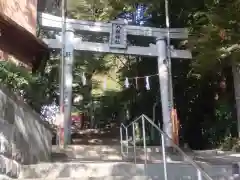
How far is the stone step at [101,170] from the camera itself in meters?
4.41

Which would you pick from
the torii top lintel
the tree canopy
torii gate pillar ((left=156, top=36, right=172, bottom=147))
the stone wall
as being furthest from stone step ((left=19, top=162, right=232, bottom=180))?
the torii top lintel

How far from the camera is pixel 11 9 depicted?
7.27m

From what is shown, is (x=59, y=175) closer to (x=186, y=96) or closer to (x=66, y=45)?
(x=66, y=45)

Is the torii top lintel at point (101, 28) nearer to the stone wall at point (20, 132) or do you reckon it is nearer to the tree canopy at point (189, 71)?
the tree canopy at point (189, 71)

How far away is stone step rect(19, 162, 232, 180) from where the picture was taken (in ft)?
14.5

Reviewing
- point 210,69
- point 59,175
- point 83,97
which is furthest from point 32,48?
point 83,97

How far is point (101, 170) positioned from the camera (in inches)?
179

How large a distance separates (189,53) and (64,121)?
4.34 meters

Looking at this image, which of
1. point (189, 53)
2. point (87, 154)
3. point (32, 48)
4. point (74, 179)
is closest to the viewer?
point (74, 179)

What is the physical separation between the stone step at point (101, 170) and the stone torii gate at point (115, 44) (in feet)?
17.1

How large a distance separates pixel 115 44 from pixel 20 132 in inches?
245

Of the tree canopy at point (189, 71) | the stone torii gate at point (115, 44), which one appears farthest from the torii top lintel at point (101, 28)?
the tree canopy at point (189, 71)

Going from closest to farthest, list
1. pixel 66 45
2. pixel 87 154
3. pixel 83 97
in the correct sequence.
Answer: pixel 87 154 < pixel 66 45 < pixel 83 97

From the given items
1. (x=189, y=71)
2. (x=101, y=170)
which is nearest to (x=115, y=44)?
(x=189, y=71)
